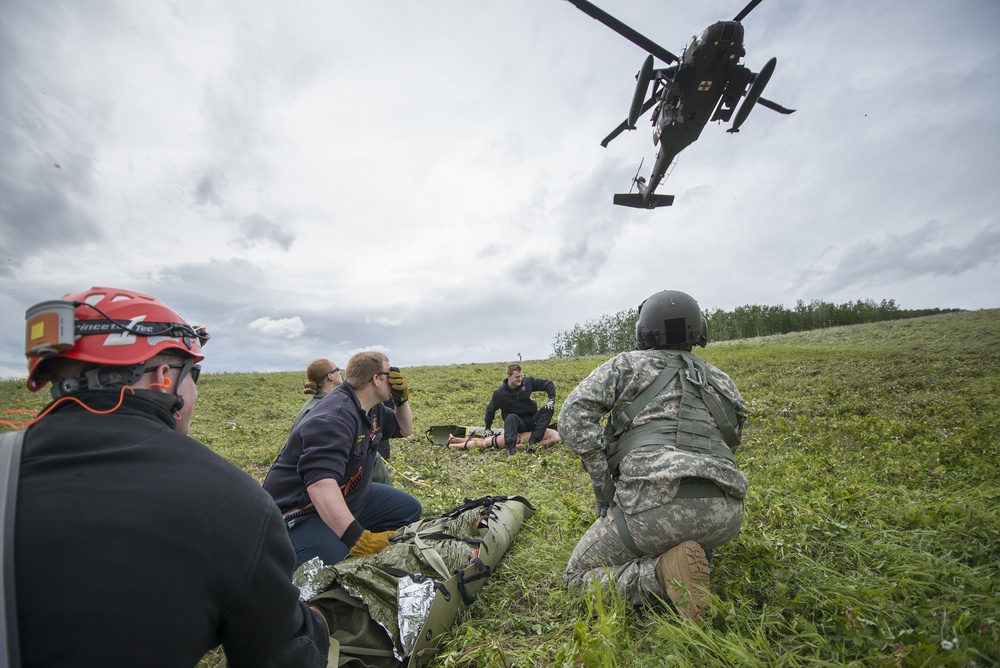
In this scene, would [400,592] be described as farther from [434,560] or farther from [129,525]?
[129,525]

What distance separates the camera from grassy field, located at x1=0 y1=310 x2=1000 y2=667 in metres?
2.43

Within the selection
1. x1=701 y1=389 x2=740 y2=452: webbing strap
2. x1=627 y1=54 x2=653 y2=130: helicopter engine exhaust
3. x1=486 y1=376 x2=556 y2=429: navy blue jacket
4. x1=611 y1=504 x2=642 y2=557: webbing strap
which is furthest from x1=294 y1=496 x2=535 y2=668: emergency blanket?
x1=627 y1=54 x2=653 y2=130: helicopter engine exhaust

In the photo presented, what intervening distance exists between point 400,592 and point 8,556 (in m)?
2.04

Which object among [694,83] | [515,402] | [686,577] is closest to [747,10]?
[694,83]

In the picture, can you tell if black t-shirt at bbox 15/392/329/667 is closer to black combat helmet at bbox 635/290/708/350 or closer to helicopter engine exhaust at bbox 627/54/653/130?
black combat helmet at bbox 635/290/708/350

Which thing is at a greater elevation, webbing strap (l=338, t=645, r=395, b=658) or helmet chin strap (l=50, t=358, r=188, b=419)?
helmet chin strap (l=50, t=358, r=188, b=419)

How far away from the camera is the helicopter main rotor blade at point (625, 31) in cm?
893

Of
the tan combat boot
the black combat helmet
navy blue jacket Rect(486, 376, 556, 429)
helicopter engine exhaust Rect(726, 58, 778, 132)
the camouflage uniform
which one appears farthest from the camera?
navy blue jacket Rect(486, 376, 556, 429)

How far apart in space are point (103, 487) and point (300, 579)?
200 centimetres

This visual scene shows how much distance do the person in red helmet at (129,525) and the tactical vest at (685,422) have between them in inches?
92.1

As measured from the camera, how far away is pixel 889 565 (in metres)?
3.17

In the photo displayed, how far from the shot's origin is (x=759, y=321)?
80562mm

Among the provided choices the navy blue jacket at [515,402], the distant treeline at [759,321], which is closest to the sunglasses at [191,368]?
the navy blue jacket at [515,402]

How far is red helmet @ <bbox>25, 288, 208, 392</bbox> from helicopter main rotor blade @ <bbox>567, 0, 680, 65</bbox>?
971 cm
